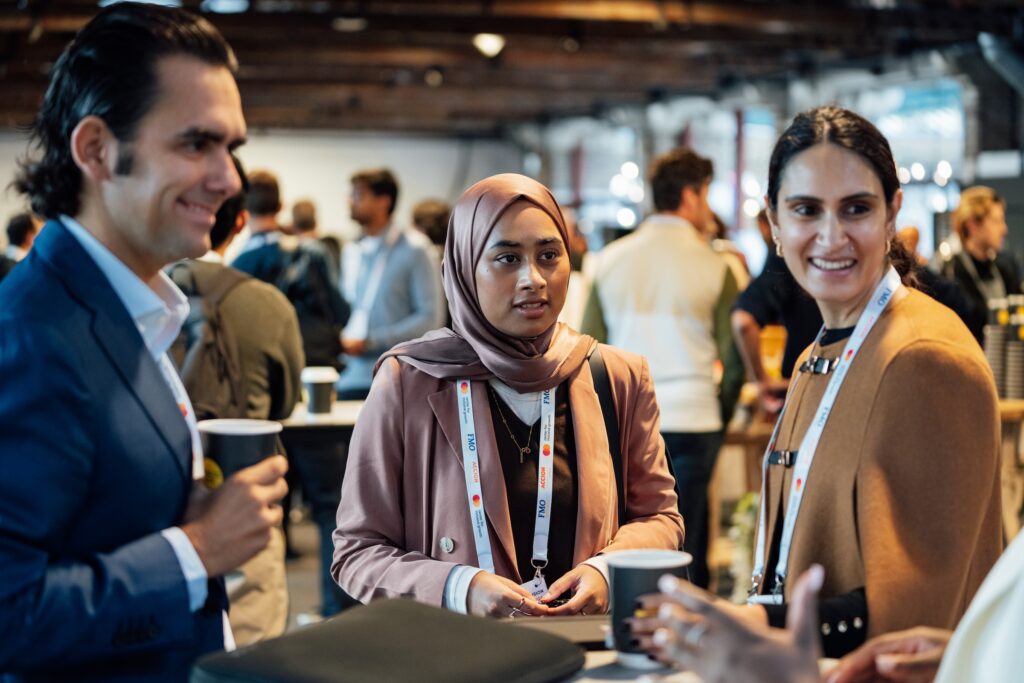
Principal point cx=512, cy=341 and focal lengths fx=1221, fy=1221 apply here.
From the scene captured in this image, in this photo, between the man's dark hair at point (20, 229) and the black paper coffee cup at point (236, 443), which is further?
the man's dark hair at point (20, 229)

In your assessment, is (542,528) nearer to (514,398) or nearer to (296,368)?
(514,398)

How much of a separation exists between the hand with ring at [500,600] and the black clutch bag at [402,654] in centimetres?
56

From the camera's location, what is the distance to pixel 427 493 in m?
2.26

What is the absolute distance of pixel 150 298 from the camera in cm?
163

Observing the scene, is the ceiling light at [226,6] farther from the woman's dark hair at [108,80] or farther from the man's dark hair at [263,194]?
the woman's dark hair at [108,80]

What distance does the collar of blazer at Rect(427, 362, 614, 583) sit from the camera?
7.26 feet

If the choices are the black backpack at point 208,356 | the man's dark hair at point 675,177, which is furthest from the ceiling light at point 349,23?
the black backpack at point 208,356

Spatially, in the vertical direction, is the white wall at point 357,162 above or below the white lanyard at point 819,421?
above

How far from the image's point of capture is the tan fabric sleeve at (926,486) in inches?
71.2

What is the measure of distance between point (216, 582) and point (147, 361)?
0.33 m

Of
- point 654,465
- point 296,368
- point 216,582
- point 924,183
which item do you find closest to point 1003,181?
point 924,183

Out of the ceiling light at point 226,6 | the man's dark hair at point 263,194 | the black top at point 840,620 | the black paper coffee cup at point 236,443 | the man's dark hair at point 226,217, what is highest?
the ceiling light at point 226,6

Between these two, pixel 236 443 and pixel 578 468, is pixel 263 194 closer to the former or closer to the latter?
pixel 578 468

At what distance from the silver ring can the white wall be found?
2141 centimetres
